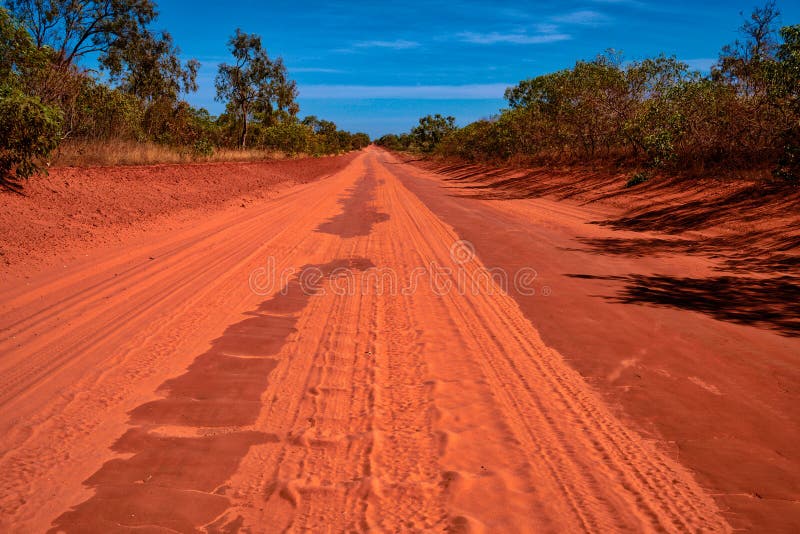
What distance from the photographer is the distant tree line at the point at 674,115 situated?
1366cm

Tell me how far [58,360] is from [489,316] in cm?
449

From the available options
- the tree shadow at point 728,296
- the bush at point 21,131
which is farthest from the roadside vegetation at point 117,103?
the tree shadow at point 728,296

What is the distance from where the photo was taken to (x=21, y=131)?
10422 mm

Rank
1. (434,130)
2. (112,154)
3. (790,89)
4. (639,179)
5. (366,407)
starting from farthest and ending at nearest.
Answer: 1. (434,130)
2. (639,179)
3. (112,154)
4. (790,89)
5. (366,407)

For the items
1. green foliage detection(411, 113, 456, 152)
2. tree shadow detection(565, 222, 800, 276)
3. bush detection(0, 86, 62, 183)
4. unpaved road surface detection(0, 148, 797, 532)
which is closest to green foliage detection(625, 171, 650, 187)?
tree shadow detection(565, 222, 800, 276)

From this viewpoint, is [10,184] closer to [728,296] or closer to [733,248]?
[728,296]

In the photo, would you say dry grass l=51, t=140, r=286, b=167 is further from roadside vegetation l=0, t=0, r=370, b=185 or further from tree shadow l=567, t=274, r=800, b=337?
tree shadow l=567, t=274, r=800, b=337

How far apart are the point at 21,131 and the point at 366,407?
35.9ft

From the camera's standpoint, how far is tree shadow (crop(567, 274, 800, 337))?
6.15m

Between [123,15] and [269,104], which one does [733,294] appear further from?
[269,104]

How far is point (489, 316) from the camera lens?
6.04m

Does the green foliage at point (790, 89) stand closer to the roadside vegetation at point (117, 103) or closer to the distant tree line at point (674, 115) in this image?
the distant tree line at point (674, 115)

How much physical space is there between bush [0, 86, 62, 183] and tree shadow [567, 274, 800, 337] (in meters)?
11.4

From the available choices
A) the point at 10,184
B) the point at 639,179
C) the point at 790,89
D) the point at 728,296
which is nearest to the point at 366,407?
the point at 728,296
